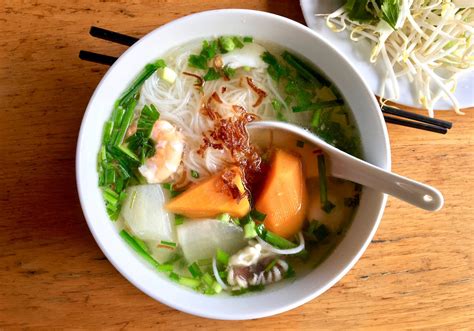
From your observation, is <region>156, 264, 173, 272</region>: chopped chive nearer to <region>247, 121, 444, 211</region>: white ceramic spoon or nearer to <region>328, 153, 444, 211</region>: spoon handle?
<region>247, 121, 444, 211</region>: white ceramic spoon

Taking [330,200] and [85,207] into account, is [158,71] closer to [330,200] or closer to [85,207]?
[85,207]

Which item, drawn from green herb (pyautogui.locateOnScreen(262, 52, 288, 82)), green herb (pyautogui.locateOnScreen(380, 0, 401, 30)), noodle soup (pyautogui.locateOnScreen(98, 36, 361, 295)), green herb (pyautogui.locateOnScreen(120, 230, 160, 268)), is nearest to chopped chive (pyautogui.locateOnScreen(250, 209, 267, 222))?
noodle soup (pyautogui.locateOnScreen(98, 36, 361, 295))

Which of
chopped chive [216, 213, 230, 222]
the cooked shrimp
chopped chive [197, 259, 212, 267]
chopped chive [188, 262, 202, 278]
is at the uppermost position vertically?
the cooked shrimp

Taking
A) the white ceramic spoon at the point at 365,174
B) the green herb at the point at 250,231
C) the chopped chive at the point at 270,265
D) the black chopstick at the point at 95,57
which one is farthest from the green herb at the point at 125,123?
the chopped chive at the point at 270,265

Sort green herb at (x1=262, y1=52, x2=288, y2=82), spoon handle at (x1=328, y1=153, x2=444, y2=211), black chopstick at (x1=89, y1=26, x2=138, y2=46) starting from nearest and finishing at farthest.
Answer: spoon handle at (x1=328, y1=153, x2=444, y2=211) → black chopstick at (x1=89, y1=26, x2=138, y2=46) → green herb at (x1=262, y1=52, x2=288, y2=82)

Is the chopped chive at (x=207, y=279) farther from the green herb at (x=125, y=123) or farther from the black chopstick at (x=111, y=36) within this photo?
the black chopstick at (x=111, y=36)

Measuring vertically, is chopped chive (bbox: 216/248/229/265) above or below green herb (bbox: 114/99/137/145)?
below
